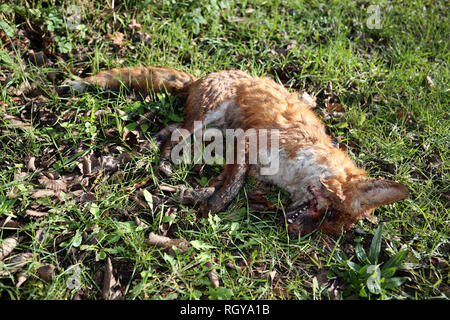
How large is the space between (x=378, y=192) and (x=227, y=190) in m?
1.39

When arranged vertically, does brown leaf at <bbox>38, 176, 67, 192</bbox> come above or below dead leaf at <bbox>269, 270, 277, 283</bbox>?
above


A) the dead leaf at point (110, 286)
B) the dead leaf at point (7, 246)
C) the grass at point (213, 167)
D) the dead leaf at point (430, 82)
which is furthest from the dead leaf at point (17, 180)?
the dead leaf at point (430, 82)

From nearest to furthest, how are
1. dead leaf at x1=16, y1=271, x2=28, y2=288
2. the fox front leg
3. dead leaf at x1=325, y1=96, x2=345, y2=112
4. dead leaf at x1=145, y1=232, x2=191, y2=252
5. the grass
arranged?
1. dead leaf at x1=16, y1=271, x2=28, y2=288
2. the grass
3. dead leaf at x1=145, y1=232, x2=191, y2=252
4. the fox front leg
5. dead leaf at x1=325, y1=96, x2=345, y2=112

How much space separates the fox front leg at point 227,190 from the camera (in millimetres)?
3412

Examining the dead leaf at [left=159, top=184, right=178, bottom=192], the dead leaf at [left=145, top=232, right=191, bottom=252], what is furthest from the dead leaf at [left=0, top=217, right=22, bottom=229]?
the dead leaf at [left=159, top=184, right=178, bottom=192]

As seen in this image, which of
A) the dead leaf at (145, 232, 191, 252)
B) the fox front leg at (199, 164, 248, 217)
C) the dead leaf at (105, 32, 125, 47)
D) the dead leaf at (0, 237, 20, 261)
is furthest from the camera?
the dead leaf at (105, 32, 125, 47)

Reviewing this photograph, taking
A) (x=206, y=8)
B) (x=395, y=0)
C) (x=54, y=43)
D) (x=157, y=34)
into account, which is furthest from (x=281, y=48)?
(x=54, y=43)

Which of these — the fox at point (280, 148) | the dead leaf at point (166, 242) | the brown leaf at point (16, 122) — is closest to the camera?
the dead leaf at point (166, 242)

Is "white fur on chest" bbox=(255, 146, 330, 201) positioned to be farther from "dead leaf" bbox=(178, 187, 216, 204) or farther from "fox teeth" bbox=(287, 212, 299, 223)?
"dead leaf" bbox=(178, 187, 216, 204)

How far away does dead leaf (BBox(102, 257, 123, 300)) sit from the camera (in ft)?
8.79

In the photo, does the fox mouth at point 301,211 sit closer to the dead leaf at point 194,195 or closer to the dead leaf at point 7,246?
the dead leaf at point 194,195

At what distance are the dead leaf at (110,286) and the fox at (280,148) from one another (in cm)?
100

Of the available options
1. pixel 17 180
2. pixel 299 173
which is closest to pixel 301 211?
pixel 299 173

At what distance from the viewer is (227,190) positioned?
3490 millimetres
